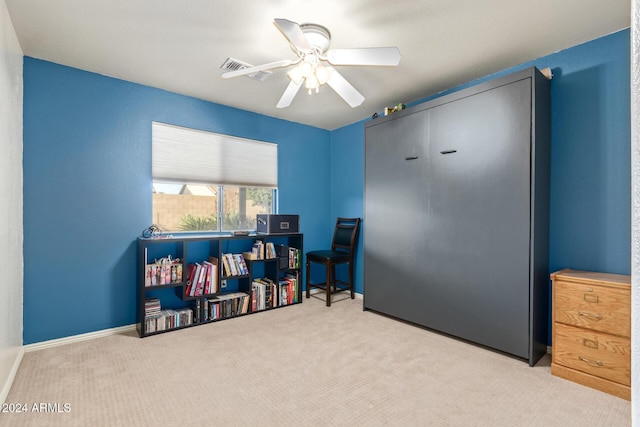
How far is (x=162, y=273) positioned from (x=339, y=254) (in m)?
2.03

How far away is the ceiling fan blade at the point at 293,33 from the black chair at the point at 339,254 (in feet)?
8.09

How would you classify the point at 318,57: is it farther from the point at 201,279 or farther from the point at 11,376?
the point at 11,376

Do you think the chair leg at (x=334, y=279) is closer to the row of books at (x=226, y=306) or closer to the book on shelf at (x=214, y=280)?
the row of books at (x=226, y=306)

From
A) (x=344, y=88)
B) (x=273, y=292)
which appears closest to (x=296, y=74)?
(x=344, y=88)

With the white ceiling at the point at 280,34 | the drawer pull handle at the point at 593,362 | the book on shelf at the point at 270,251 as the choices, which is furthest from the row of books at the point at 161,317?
the drawer pull handle at the point at 593,362

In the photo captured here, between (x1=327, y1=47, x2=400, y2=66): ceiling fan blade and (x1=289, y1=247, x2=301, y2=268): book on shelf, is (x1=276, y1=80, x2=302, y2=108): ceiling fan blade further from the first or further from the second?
(x1=289, y1=247, x2=301, y2=268): book on shelf

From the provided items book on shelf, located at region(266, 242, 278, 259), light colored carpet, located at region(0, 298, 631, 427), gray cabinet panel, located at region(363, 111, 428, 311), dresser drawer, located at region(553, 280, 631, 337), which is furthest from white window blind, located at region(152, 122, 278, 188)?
dresser drawer, located at region(553, 280, 631, 337)

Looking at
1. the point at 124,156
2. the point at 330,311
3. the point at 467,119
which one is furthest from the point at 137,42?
the point at 330,311

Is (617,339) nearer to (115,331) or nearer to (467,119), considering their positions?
(467,119)

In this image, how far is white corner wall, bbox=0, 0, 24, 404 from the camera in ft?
6.05

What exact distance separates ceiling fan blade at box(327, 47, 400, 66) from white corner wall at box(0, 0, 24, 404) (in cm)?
201

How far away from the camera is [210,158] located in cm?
349

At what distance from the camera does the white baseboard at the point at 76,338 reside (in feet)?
8.14

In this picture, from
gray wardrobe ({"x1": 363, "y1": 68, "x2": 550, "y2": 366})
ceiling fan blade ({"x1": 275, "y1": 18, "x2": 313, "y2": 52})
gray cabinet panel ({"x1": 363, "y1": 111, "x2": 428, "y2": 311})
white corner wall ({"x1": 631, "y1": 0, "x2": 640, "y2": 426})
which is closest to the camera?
white corner wall ({"x1": 631, "y1": 0, "x2": 640, "y2": 426})
